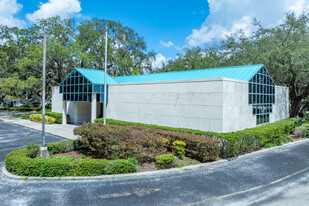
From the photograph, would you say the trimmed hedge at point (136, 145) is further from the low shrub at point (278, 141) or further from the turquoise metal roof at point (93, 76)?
the turquoise metal roof at point (93, 76)

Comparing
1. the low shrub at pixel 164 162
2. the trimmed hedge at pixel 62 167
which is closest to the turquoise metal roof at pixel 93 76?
the trimmed hedge at pixel 62 167

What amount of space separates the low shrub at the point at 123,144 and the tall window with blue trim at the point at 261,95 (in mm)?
8759

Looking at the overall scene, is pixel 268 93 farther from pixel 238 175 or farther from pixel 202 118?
pixel 238 175

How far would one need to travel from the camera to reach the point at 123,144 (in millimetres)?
9945

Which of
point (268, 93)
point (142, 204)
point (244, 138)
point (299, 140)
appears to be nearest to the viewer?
point (142, 204)

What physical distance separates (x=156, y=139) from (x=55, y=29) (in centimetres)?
3022

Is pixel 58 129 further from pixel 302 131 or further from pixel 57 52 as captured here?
pixel 302 131

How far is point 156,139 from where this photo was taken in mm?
10773

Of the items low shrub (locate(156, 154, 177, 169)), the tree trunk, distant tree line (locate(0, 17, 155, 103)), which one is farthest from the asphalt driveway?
distant tree line (locate(0, 17, 155, 103))

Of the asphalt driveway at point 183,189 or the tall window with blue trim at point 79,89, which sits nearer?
the asphalt driveway at point 183,189

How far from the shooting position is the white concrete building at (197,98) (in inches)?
515

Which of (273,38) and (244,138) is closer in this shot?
(244,138)

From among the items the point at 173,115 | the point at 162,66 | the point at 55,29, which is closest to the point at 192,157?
the point at 173,115

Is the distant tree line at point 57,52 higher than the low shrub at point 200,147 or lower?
higher
